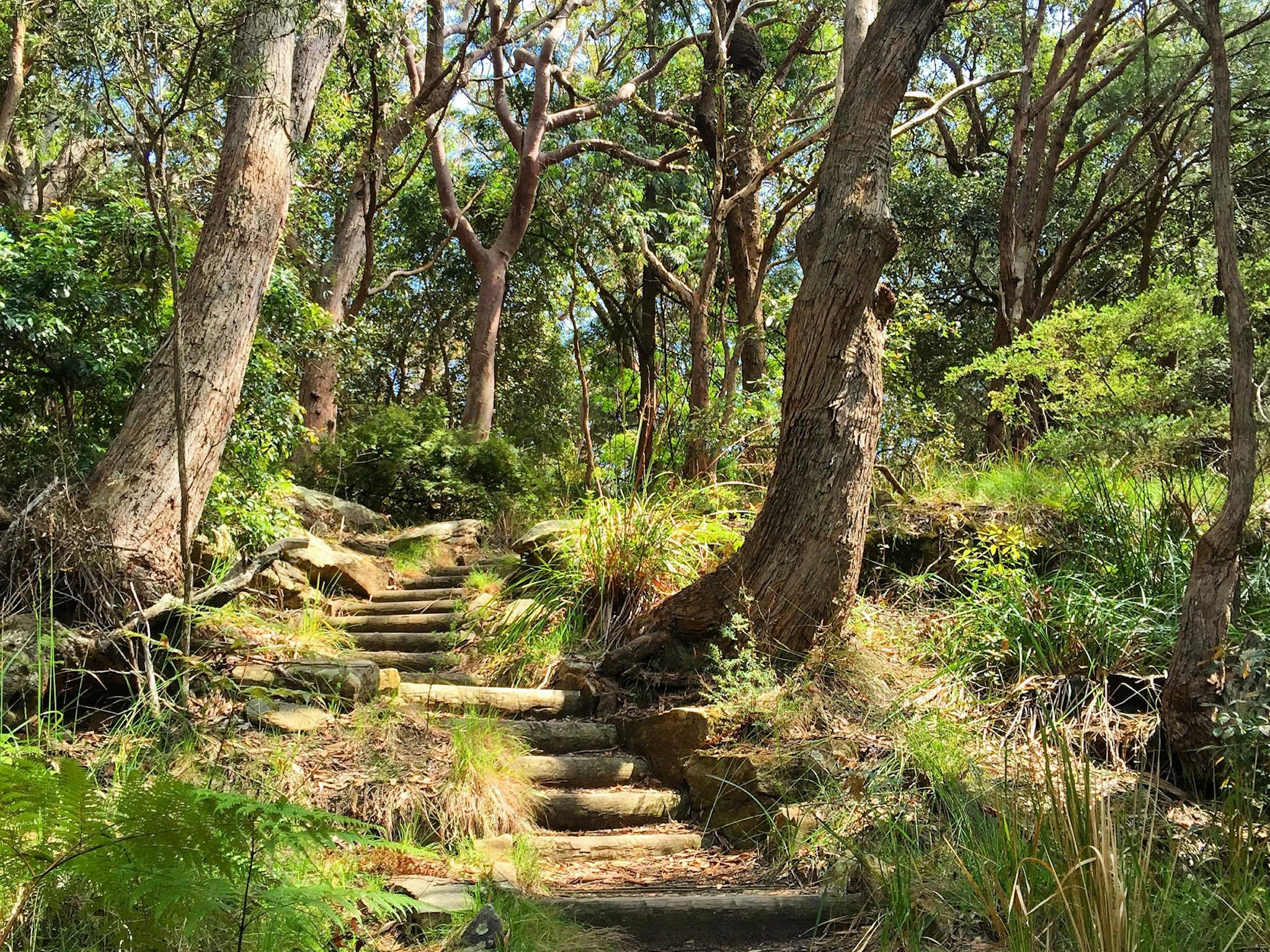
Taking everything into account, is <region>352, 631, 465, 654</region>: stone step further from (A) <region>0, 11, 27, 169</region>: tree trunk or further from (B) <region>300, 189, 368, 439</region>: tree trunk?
(A) <region>0, 11, 27, 169</region>: tree trunk

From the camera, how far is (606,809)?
13.5 feet

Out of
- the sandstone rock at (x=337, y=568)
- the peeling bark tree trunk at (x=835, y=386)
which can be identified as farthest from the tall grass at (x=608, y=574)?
the sandstone rock at (x=337, y=568)

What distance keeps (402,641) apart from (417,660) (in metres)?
0.50

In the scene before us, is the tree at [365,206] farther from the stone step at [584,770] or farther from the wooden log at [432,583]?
the stone step at [584,770]

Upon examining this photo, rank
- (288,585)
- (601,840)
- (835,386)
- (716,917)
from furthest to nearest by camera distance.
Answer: (288,585) < (835,386) < (601,840) < (716,917)

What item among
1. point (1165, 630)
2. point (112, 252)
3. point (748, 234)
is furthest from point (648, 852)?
point (748, 234)

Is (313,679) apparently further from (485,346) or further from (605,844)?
(485,346)

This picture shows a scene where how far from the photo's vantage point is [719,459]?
6918 mm

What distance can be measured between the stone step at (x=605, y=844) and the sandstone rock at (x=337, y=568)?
4.02 metres

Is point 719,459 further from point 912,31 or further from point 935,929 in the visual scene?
point 935,929

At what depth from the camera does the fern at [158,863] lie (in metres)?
1.67

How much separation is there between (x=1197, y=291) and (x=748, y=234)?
4.63 meters

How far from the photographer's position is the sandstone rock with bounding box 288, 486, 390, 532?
8.48 metres

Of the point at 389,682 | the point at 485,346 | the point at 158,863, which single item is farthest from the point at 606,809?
the point at 485,346
